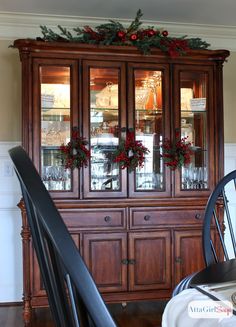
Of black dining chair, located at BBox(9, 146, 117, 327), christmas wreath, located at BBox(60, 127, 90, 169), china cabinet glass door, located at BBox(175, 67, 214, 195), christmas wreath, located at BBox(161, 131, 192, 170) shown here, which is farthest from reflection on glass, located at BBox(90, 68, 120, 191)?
black dining chair, located at BBox(9, 146, 117, 327)

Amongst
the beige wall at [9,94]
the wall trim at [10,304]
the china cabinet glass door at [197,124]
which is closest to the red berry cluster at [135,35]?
the china cabinet glass door at [197,124]

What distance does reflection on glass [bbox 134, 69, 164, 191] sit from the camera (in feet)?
9.61

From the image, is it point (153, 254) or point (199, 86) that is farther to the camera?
point (199, 86)

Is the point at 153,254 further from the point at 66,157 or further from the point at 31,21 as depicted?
the point at 31,21

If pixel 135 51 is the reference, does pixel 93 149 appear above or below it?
below

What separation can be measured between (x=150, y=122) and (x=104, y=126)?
1.22ft

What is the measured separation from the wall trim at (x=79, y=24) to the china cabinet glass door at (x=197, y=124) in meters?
0.66

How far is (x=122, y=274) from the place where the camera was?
9.07 feet

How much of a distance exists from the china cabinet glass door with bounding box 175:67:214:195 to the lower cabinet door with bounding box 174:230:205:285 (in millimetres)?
371

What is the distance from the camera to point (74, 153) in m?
2.75

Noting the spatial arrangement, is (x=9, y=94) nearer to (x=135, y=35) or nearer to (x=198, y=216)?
(x=135, y=35)

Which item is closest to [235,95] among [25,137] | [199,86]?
[199,86]

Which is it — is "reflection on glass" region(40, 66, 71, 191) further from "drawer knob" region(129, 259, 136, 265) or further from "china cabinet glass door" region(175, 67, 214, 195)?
"china cabinet glass door" region(175, 67, 214, 195)

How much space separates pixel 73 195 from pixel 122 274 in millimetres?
688
